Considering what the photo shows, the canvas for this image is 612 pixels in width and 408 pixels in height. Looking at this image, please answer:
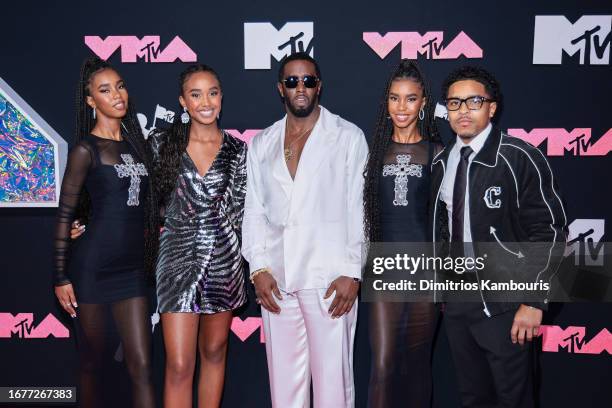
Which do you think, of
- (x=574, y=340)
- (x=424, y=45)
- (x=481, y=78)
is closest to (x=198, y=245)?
(x=481, y=78)

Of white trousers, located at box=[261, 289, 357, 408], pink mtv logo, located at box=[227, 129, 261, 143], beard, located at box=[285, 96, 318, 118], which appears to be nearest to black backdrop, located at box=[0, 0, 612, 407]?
pink mtv logo, located at box=[227, 129, 261, 143]

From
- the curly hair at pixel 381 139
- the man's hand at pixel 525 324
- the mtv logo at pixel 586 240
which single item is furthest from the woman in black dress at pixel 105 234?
the mtv logo at pixel 586 240

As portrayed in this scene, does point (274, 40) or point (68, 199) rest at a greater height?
point (274, 40)

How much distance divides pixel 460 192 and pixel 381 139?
0.64 m

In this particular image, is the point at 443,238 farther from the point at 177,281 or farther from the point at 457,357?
the point at 177,281

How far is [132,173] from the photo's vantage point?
286cm

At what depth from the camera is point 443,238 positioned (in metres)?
2.81

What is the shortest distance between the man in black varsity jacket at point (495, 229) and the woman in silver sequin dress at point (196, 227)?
1138 millimetres

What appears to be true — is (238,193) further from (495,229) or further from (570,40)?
(570,40)

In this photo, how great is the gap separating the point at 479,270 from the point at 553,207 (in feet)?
1.39

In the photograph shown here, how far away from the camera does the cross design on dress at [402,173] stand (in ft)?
9.31

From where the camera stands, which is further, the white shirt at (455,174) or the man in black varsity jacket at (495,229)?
the white shirt at (455,174)

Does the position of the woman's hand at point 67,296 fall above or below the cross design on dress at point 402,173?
below

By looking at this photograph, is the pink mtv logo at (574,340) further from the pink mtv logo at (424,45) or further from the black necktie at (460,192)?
the pink mtv logo at (424,45)
